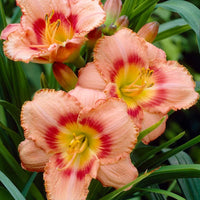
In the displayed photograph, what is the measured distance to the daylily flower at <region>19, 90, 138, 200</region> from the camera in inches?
20.1

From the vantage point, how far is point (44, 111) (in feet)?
1.68

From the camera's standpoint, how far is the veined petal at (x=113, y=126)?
1.66 feet

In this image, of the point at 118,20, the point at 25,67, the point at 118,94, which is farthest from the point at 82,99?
the point at 25,67

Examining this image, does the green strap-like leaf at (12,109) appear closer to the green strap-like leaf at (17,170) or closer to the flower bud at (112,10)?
the green strap-like leaf at (17,170)

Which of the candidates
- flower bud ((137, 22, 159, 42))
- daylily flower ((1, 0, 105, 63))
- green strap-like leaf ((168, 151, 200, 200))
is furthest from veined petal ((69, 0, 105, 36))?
green strap-like leaf ((168, 151, 200, 200))

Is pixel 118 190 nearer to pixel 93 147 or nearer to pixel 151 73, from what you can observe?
pixel 93 147

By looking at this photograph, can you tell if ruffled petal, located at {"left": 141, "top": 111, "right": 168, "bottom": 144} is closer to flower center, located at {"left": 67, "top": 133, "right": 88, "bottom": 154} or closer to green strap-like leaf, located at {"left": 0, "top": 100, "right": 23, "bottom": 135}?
flower center, located at {"left": 67, "top": 133, "right": 88, "bottom": 154}

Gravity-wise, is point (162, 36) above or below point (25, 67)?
above

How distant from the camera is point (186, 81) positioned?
605 mm

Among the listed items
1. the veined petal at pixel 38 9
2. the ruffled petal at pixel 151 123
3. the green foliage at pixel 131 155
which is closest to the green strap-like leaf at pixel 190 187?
the green foliage at pixel 131 155

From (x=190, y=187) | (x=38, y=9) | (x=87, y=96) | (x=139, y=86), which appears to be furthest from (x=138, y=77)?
(x=190, y=187)

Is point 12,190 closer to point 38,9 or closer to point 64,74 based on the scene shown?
point 64,74

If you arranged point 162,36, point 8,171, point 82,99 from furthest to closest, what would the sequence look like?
point 162,36, point 8,171, point 82,99

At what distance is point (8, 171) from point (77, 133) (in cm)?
18
